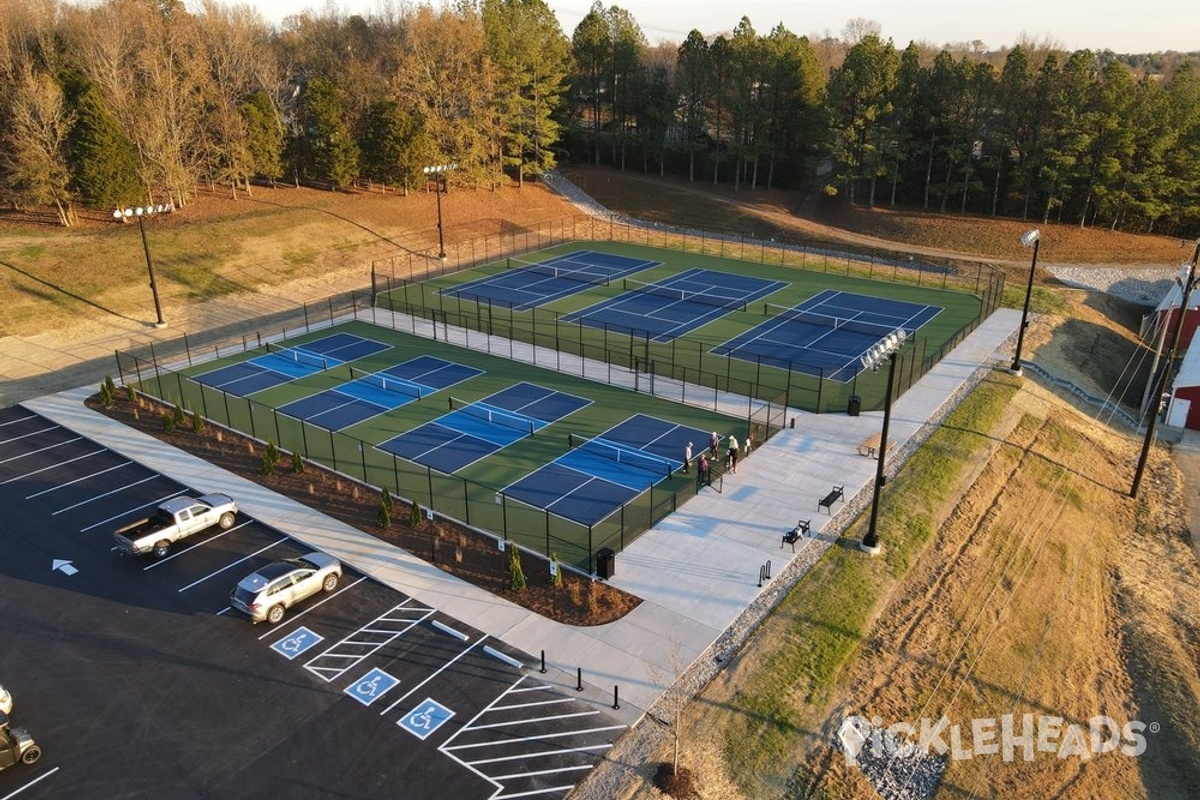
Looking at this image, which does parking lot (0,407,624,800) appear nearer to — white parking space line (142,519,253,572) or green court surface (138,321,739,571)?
white parking space line (142,519,253,572)

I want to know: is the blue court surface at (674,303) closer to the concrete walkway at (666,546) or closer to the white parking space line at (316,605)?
the concrete walkway at (666,546)

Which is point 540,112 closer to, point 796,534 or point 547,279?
point 547,279

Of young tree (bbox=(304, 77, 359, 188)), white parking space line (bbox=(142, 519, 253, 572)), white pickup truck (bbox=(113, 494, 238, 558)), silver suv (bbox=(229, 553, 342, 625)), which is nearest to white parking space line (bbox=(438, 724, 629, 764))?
silver suv (bbox=(229, 553, 342, 625))

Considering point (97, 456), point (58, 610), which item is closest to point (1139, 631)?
point (58, 610)

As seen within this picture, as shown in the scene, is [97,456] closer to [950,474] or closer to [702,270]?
[950,474]

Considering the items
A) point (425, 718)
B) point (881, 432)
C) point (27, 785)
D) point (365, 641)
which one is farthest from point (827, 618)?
point (27, 785)

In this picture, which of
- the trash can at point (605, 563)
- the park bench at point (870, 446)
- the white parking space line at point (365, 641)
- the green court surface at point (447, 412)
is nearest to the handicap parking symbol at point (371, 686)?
the white parking space line at point (365, 641)
